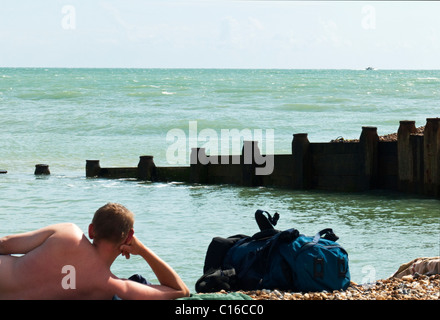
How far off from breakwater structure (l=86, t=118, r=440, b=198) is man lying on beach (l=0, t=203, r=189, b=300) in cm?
1068

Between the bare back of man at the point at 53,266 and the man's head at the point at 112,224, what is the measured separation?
0.49 feet

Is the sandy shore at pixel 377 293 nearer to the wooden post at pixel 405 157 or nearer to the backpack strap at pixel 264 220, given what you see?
the backpack strap at pixel 264 220

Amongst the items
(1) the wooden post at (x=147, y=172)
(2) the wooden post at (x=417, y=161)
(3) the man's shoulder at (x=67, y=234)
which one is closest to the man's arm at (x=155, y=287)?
(3) the man's shoulder at (x=67, y=234)

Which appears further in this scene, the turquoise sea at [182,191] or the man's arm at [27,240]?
the turquoise sea at [182,191]

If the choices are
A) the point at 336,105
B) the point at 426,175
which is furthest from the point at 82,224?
the point at 336,105

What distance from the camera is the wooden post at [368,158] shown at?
15766mm

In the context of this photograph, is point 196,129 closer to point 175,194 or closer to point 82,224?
point 175,194

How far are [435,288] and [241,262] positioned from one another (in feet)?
5.39

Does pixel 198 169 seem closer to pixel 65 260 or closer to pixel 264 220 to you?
pixel 264 220

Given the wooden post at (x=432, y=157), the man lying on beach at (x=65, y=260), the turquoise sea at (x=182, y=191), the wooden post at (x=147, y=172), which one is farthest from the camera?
the wooden post at (x=147, y=172)

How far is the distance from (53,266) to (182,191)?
12529 mm

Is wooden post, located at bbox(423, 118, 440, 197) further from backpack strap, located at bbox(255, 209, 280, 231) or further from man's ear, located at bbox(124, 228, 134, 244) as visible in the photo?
man's ear, located at bbox(124, 228, 134, 244)

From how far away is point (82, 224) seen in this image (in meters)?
13.6

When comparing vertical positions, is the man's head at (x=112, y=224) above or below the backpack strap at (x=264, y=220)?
above
